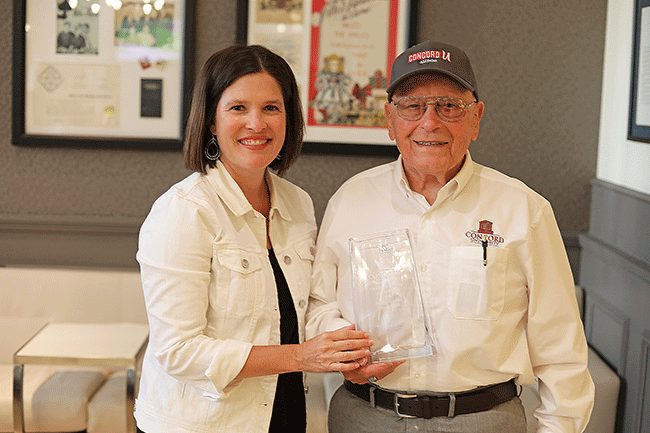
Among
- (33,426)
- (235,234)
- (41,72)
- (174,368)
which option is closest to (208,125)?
(235,234)

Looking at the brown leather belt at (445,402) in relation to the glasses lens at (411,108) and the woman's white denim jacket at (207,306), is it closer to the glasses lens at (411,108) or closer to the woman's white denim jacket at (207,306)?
the woman's white denim jacket at (207,306)

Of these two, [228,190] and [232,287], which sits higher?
[228,190]

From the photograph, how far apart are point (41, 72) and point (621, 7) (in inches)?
97.7

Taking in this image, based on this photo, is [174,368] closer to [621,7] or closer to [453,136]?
[453,136]

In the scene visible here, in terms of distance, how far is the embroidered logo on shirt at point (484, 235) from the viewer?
6.41 ft

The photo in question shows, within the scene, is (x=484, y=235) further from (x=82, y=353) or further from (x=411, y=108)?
(x=82, y=353)

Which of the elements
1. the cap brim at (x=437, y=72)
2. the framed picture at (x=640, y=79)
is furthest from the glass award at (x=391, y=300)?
the framed picture at (x=640, y=79)

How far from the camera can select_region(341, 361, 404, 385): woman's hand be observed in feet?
6.25

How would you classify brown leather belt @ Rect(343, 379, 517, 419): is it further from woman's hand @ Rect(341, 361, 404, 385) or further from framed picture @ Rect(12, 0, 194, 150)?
framed picture @ Rect(12, 0, 194, 150)

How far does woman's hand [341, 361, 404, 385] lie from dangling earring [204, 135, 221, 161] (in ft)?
2.00

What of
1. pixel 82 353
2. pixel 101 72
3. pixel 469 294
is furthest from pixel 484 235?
pixel 101 72

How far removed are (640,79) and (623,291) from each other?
0.78 m

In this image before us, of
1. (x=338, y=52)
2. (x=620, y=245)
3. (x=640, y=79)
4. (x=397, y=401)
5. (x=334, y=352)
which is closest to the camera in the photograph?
(x=334, y=352)

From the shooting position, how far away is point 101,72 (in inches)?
146
